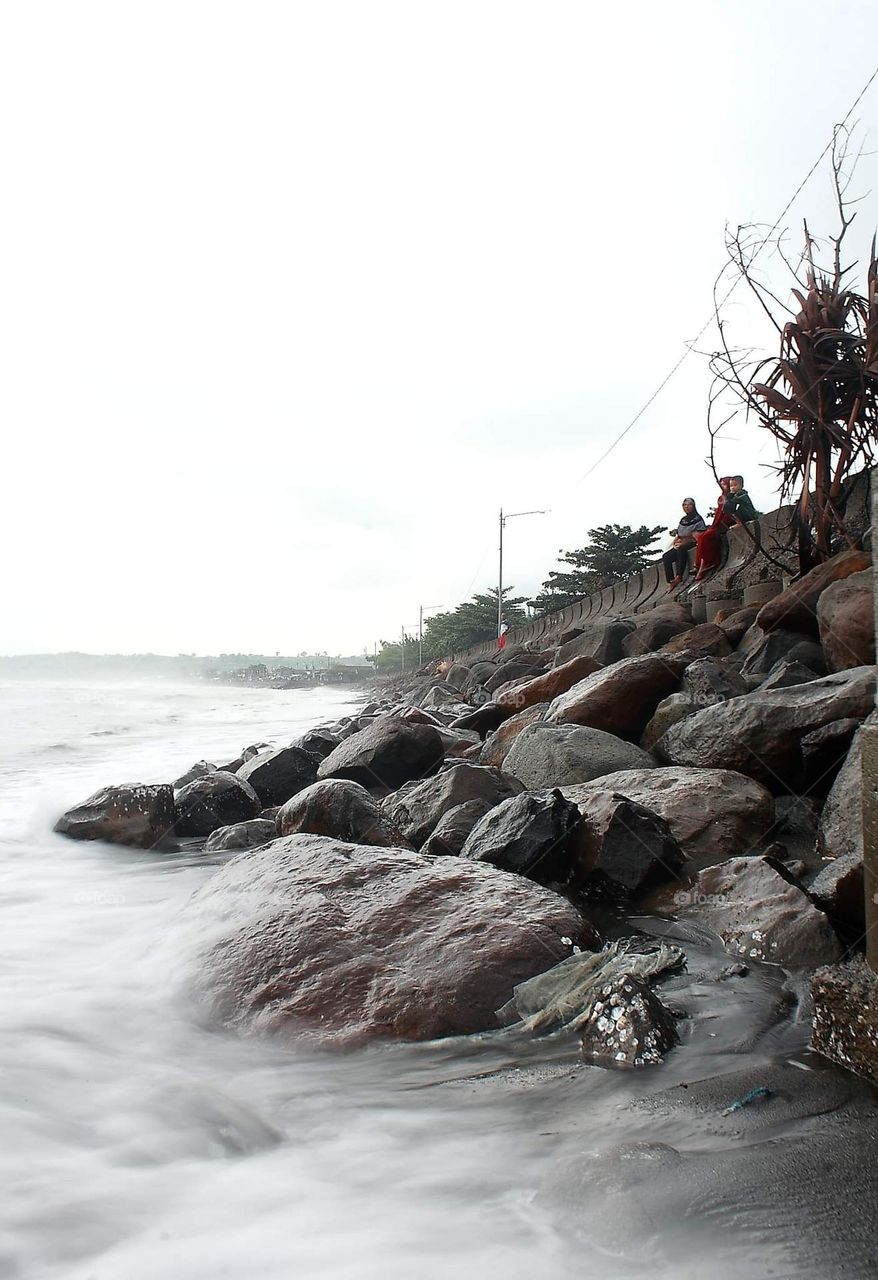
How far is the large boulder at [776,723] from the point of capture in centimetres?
390

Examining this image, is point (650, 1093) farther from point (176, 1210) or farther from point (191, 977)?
point (191, 977)

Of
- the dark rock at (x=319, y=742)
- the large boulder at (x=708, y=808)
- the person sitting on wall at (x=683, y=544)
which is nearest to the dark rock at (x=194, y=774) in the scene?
the dark rock at (x=319, y=742)

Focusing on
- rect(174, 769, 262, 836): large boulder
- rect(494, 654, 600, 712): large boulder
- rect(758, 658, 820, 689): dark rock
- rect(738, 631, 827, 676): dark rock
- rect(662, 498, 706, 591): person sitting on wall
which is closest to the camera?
Answer: rect(758, 658, 820, 689): dark rock

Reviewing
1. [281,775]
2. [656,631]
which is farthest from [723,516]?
[281,775]

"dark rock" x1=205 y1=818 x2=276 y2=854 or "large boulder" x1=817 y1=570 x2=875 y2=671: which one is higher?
"large boulder" x1=817 y1=570 x2=875 y2=671

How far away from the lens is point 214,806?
643 cm

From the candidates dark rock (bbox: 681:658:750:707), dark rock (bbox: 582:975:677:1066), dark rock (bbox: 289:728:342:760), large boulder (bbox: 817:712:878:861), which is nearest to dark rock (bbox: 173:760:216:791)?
dark rock (bbox: 289:728:342:760)

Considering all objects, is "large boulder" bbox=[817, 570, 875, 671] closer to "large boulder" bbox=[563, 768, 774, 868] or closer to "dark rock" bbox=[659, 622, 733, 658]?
"large boulder" bbox=[563, 768, 774, 868]

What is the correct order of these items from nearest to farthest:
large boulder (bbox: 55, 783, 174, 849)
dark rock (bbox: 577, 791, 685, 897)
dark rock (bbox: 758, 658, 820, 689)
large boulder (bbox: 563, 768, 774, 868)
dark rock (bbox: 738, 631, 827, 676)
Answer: dark rock (bbox: 577, 791, 685, 897) < large boulder (bbox: 563, 768, 774, 868) < dark rock (bbox: 758, 658, 820, 689) < dark rock (bbox: 738, 631, 827, 676) < large boulder (bbox: 55, 783, 174, 849)

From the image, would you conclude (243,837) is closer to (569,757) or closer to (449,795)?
(449,795)

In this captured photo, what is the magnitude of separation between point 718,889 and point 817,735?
3.44ft

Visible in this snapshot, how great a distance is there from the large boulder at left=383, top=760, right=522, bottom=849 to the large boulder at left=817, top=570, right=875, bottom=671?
7.08 ft

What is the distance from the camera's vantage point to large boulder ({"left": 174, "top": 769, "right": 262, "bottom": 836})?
6363 millimetres

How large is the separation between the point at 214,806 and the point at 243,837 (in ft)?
→ 2.45
